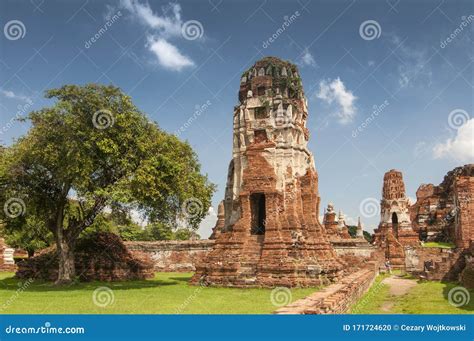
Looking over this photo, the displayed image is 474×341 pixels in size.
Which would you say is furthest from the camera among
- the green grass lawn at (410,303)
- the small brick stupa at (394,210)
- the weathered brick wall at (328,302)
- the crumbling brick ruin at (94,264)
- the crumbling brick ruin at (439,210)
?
the crumbling brick ruin at (439,210)

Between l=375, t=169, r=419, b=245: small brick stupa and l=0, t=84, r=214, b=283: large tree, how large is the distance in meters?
30.0

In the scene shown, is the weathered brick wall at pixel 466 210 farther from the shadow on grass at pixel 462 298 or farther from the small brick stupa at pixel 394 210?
the shadow on grass at pixel 462 298

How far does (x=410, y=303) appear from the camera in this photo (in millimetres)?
13016

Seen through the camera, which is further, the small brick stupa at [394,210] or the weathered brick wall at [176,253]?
the small brick stupa at [394,210]

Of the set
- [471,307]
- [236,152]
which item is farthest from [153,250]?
[471,307]

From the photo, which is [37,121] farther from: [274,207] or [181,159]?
[274,207]

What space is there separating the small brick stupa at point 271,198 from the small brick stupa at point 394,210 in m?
26.4

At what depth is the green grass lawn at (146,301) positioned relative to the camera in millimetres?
10391

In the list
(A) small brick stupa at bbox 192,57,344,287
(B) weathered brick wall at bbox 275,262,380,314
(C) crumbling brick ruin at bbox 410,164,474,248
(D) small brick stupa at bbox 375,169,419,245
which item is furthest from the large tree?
(D) small brick stupa at bbox 375,169,419,245

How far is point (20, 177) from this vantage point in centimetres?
1563

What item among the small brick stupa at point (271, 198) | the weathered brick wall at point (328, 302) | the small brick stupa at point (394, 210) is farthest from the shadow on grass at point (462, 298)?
the small brick stupa at point (394, 210)

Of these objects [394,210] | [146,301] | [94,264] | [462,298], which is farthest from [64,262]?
[394,210]

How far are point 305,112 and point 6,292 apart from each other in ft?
45.2

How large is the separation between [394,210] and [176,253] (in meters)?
24.1
